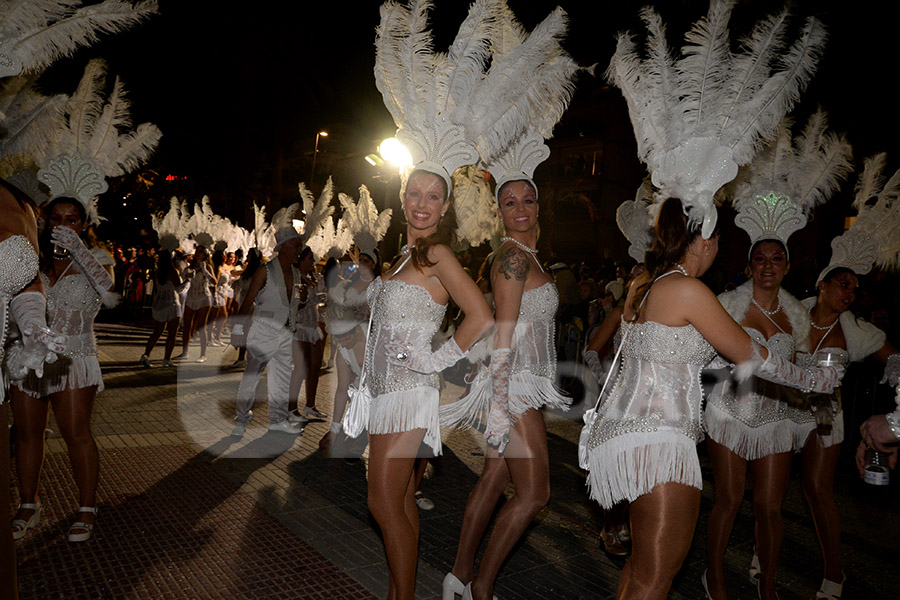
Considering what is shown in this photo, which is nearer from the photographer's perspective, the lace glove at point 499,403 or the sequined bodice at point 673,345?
the sequined bodice at point 673,345

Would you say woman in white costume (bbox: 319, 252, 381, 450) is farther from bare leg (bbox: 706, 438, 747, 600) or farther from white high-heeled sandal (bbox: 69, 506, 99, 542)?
bare leg (bbox: 706, 438, 747, 600)

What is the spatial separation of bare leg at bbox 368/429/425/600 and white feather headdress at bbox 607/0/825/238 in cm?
170

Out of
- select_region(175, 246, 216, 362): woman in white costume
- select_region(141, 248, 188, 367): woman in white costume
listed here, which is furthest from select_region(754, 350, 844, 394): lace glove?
select_region(175, 246, 216, 362): woman in white costume

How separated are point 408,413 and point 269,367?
4.59 meters

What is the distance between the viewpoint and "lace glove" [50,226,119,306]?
4.02 metres

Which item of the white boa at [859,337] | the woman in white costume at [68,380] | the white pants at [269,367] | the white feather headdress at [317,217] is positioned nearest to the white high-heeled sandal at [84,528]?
the woman in white costume at [68,380]

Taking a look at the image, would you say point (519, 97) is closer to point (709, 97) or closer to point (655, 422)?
point (709, 97)

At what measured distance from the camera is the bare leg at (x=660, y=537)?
247 centimetres

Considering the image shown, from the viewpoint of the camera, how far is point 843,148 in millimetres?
4465

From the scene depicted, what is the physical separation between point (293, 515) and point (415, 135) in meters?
3.06

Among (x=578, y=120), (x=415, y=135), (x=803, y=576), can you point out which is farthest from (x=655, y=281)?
(x=578, y=120)

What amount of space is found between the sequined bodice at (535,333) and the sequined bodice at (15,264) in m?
2.45

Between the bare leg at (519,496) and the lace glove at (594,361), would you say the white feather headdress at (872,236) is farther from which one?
the bare leg at (519,496)

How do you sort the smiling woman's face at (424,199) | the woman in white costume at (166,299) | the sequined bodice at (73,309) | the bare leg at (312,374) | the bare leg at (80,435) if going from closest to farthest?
the smiling woman's face at (424,199), the bare leg at (80,435), the sequined bodice at (73,309), the bare leg at (312,374), the woman in white costume at (166,299)
